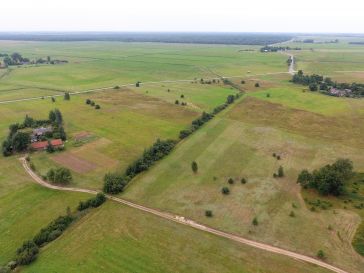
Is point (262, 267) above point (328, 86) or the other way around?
the other way around

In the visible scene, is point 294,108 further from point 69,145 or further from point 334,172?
point 69,145

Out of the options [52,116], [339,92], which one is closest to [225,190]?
[52,116]

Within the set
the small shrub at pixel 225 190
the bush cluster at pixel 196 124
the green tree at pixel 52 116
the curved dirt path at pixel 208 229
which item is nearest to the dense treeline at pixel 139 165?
the curved dirt path at pixel 208 229

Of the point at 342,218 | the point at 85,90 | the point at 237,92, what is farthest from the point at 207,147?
the point at 85,90

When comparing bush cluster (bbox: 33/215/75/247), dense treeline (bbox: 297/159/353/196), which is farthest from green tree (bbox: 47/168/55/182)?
dense treeline (bbox: 297/159/353/196)

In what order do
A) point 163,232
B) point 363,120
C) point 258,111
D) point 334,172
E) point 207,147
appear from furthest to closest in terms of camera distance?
point 258,111 < point 363,120 < point 207,147 < point 334,172 < point 163,232

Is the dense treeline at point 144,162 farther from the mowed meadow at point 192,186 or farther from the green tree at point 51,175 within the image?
the green tree at point 51,175
